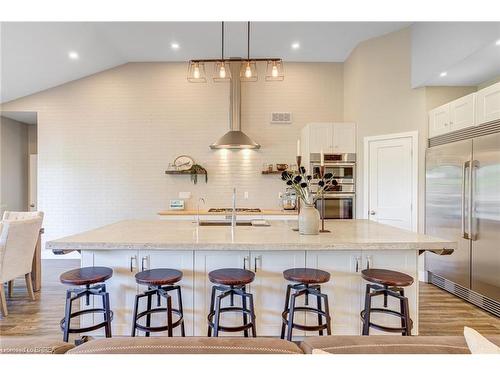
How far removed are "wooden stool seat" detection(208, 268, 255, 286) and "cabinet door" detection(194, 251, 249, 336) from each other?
0.53 feet

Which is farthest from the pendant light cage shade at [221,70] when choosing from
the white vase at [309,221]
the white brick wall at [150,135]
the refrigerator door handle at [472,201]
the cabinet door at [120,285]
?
the refrigerator door handle at [472,201]

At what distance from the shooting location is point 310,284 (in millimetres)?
2256

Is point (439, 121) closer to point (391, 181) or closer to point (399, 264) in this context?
point (391, 181)

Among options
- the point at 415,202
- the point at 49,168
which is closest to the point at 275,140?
the point at 415,202

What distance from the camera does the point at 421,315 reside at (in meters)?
3.03

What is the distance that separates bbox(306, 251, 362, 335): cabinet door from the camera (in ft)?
8.05

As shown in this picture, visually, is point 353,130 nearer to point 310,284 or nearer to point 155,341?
point 310,284

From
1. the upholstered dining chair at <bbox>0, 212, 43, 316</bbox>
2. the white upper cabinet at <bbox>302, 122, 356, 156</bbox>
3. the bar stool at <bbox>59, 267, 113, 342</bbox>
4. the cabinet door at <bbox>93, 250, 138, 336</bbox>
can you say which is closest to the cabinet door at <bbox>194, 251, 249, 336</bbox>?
the cabinet door at <bbox>93, 250, 138, 336</bbox>

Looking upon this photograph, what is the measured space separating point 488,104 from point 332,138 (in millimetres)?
2014

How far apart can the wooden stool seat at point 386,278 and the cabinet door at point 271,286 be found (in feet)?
1.74

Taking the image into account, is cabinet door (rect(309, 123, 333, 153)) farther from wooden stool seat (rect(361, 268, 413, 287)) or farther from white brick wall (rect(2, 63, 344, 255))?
wooden stool seat (rect(361, 268, 413, 287))

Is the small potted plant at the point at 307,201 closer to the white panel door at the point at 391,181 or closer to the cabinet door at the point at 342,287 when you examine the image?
the cabinet door at the point at 342,287

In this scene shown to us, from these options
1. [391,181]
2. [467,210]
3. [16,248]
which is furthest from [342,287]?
[16,248]

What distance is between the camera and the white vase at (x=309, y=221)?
2547 millimetres
